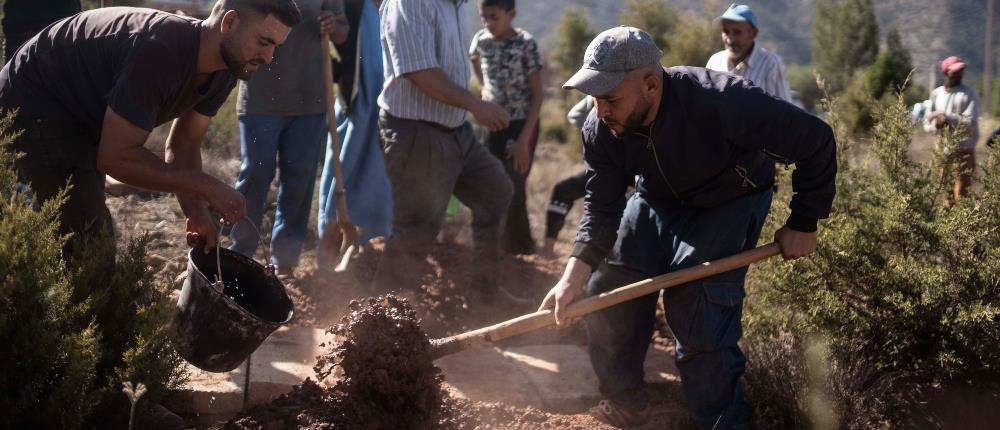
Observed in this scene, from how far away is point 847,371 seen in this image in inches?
171

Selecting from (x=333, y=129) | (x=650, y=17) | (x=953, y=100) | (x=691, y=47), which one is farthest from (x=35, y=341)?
(x=650, y=17)

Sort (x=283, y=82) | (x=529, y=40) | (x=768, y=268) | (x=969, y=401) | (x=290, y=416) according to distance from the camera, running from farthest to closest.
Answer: (x=529, y=40) → (x=283, y=82) → (x=768, y=268) → (x=969, y=401) → (x=290, y=416)

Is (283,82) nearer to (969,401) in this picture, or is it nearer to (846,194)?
(846,194)

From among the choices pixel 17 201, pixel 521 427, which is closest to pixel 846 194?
pixel 521 427

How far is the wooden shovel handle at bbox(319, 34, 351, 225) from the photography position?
5809 mm

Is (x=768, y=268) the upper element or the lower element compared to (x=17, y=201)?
lower

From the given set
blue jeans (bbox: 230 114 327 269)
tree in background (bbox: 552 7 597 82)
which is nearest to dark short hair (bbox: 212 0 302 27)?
blue jeans (bbox: 230 114 327 269)

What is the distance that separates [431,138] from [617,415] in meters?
1.90

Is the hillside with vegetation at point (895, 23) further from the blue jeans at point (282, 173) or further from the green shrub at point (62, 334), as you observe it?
the green shrub at point (62, 334)

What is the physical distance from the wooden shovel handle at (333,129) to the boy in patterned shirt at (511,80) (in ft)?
4.29

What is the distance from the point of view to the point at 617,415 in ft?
14.4

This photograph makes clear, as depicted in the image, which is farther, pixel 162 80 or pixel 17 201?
pixel 162 80

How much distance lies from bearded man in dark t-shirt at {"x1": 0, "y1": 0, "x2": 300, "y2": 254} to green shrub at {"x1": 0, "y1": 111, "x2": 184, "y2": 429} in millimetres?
323

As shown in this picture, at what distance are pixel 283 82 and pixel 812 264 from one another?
10.1 feet
